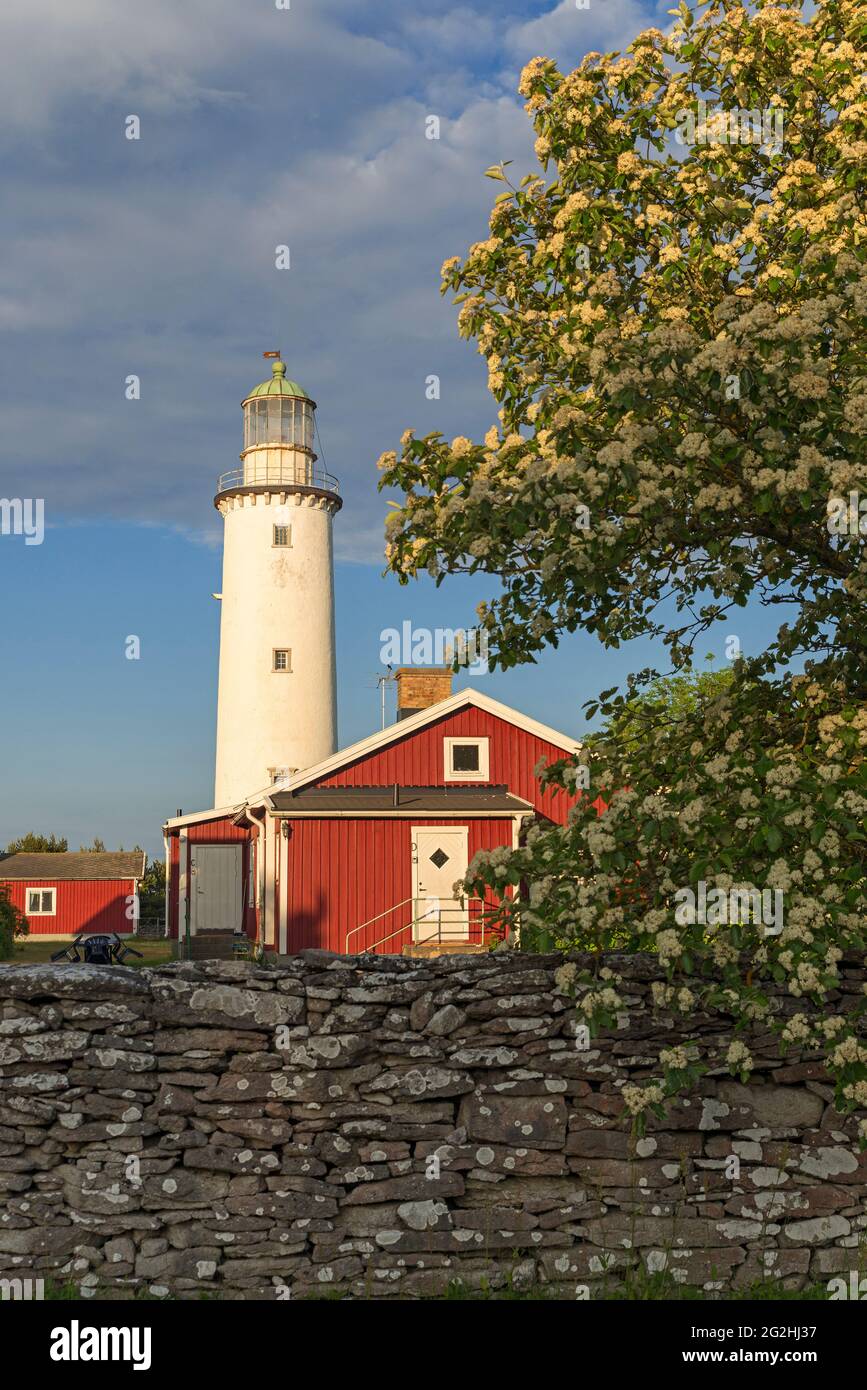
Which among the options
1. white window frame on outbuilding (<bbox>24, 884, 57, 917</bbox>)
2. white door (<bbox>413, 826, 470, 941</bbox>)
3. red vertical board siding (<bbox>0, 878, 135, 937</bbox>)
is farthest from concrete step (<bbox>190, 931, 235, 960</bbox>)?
white window frame on outbuilding (<bbox>24, 884, 57, 917</bbox>)

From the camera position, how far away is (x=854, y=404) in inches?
250

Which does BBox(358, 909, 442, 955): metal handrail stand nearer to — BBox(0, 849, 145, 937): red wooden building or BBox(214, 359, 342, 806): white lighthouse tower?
BBox(214, 359, 342, 806): white lighthouse tower

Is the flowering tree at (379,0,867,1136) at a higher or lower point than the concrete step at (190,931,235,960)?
higher

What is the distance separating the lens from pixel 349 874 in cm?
2750

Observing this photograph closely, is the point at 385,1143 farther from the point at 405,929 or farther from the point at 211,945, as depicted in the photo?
the point at 211,945

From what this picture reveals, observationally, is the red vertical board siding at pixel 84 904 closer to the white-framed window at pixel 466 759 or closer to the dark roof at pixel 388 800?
the dark roof at pixel 388 800

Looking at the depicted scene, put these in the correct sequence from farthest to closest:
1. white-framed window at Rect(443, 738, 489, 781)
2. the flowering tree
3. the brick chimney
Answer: the brick chimney < white-framed window at Rect(443, 738, 489, 781) < the flowering tree

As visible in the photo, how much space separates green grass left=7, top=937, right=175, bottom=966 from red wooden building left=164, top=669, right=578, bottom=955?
4916 millimetres

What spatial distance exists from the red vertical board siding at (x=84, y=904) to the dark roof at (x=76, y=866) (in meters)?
0.34

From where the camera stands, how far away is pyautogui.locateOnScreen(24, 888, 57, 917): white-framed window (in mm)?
54125

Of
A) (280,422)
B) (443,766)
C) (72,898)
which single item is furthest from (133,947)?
(280,422)

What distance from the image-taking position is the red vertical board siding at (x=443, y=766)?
28656mm

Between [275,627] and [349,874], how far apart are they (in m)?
12.5
